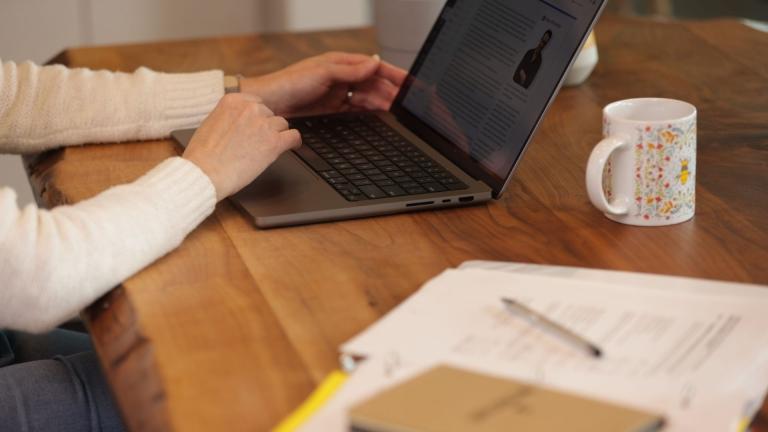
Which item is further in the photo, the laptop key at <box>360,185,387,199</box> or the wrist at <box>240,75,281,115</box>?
the wrist at <box>240,75,281,115</box>

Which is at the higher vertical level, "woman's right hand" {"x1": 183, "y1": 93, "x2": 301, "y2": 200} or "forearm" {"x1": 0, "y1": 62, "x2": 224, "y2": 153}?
"woman's right hand" {"x1": 183, "y1": 93, "x2": 301, "y2": 200}

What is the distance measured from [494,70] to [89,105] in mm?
507

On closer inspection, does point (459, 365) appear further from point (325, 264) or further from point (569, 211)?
point (569, 211)

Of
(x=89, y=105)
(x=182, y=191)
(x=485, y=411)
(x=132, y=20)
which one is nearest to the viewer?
(x=485, y=411)

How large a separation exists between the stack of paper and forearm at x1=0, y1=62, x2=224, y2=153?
23.3 inches

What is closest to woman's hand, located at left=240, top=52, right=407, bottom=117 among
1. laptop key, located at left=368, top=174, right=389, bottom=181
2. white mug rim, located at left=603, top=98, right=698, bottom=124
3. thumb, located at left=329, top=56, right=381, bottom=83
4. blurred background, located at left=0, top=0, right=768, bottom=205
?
thumb, located at left=329, top=56, right=381, bottom=83

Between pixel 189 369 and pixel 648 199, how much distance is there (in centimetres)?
47

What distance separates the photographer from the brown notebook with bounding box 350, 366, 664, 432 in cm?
62

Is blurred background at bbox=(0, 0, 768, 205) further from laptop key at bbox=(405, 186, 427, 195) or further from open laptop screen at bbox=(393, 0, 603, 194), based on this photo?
laptop key at bbox=(405, 186, 427, 195)

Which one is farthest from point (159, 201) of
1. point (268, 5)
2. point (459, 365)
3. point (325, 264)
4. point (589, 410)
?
point (268, 5)

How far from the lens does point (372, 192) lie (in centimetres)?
110

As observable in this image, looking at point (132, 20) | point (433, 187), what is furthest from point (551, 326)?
point (132, 20)

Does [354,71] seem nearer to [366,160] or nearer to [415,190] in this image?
[366,160]

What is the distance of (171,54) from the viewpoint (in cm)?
174
